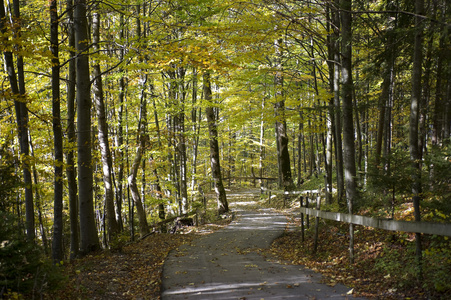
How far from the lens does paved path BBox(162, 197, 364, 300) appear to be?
18.4ft

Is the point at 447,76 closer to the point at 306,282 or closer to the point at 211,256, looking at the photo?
the point at 306,282

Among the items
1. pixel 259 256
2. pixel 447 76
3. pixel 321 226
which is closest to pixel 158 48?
pixel 259 256

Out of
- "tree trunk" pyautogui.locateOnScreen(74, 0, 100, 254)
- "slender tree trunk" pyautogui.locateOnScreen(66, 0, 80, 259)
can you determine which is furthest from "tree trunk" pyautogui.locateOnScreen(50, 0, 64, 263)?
"slender tree trunk" pyautogui.locateOnScreen(66, 0, 80, 259)

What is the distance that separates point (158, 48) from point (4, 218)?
5.65 meters

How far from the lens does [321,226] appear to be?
34.8 ft

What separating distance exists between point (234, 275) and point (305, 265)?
1857 mm

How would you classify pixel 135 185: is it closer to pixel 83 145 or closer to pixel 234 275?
pixel 83 145

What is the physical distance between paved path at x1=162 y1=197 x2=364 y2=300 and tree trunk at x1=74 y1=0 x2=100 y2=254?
7.69ft

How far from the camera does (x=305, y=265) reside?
25.4 feet

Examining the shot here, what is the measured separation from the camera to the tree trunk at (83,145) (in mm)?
8820

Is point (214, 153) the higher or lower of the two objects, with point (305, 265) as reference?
higher

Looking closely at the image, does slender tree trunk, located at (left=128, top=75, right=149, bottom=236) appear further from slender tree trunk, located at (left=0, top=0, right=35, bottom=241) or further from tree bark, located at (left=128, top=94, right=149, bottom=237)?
slender tree trunk, located at (left=0, top=0, right=35, bottom=241)

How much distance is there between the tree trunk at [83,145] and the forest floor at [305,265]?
0.62m

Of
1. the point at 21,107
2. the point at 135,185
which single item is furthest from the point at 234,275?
the point at 135,185
